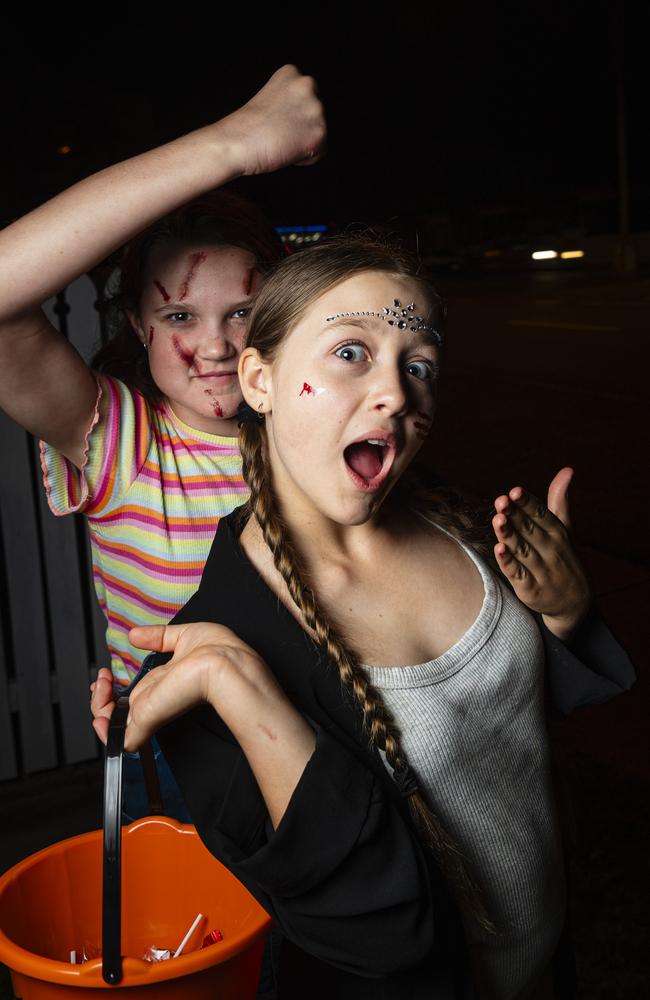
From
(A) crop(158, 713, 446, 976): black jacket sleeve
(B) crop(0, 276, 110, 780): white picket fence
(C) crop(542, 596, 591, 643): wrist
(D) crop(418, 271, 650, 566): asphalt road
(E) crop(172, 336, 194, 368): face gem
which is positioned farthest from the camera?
(D) crop(418, 271, 650, 566): asphalt road

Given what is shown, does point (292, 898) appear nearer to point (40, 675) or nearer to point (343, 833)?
point (343, 833)

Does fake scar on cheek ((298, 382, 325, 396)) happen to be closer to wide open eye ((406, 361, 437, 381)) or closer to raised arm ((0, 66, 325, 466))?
wide open eye ((406, 361, 437, 381))

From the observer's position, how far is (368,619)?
5.31 feet

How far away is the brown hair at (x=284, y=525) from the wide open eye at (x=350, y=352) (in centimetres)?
11

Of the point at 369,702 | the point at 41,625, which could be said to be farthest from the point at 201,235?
the point at 41,625

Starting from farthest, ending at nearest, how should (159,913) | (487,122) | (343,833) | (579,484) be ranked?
(487,122) → (579,484) → (159,913) → (343,833)

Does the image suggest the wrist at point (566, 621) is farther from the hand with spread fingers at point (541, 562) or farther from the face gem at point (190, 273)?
the face gem at point (190, 273)

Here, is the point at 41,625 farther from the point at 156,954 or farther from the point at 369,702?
the point at 369,702

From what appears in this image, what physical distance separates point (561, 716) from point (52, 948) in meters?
0.97

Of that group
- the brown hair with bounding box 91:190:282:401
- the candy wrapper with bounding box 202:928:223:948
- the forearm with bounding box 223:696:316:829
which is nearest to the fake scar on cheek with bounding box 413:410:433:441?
the forearm with bounding box 223:696:316:829

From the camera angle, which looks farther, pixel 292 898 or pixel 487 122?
pixel 487 122

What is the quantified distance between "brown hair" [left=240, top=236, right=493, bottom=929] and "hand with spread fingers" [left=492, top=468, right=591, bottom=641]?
33cm

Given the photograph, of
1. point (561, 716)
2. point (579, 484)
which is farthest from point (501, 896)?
point (579, 484)

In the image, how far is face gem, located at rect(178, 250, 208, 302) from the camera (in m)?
2.16
